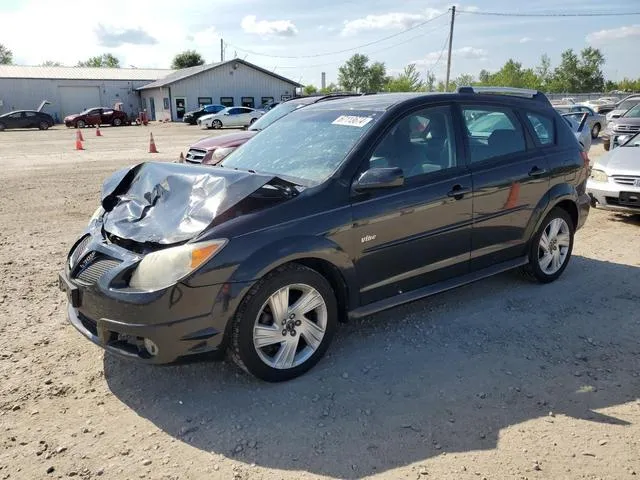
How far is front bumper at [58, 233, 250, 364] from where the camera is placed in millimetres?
3102

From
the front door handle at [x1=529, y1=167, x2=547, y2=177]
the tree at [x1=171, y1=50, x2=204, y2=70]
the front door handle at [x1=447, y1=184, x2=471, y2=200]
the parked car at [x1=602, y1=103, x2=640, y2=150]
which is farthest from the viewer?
the tree at [x1=171, y1=50, x2=204, y2=70]

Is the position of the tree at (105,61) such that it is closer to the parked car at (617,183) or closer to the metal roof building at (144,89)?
the metal roof building at (144,89)

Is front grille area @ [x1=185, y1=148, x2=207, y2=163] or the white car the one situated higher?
the white car

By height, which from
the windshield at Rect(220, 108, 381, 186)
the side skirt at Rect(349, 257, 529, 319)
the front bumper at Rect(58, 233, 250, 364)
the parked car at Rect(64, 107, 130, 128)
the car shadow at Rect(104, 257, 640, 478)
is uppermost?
the parked car at Rect(64, 107, 130, 128)

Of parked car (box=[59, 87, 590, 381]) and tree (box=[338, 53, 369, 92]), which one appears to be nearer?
parked car (box=[59, 87, 590, 381])

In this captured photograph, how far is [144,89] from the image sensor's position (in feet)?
173

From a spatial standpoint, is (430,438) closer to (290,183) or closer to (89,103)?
(290,183)

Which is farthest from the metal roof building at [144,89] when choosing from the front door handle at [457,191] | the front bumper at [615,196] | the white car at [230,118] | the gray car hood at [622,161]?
the front door handle at [457,191]

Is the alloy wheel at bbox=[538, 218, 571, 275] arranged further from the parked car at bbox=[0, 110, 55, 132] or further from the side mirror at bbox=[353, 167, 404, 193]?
the parked car at bbox=[0, 110, 55, 132]

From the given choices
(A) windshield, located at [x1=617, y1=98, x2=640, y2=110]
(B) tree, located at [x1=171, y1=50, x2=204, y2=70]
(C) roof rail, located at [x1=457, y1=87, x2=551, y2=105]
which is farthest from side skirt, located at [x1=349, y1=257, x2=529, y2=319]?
(B) tree, located at [x1=171, y1=50, x2=204, y2=70]

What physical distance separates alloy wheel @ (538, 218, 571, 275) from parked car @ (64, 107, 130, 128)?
39.9 metres

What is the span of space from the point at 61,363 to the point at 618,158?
7.90 m

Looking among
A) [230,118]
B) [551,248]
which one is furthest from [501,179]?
[230,118]

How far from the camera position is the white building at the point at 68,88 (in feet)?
162
